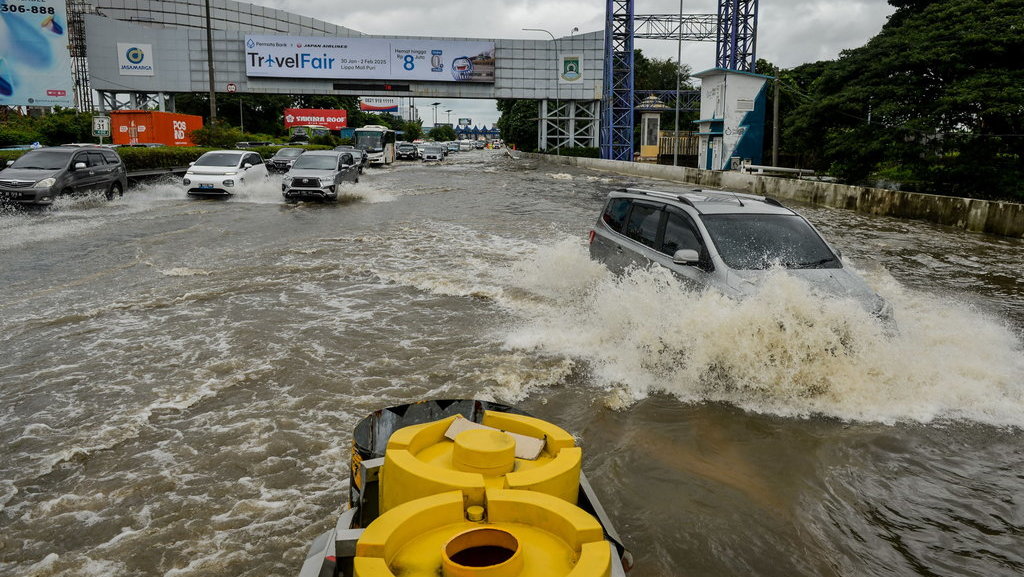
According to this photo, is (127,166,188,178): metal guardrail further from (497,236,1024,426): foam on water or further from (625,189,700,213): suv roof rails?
(497,236,1024,426): foam on water

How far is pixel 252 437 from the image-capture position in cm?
493

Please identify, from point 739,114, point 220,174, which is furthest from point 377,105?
point 220,174

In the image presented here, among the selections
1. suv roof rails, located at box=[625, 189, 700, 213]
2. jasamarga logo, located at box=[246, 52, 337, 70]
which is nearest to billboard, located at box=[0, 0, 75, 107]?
jasamarga logo, located at box=[246, 52, 337, 70]

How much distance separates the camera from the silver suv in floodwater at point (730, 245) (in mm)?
6277

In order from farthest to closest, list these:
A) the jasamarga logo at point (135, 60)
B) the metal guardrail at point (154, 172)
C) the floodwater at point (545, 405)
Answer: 1. the jasamarga logo at point (135, 60)
2. the metal guardrail at point (154, 172)
3. the floodwater at point (545, 405)

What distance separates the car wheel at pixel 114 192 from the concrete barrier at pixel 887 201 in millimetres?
18331

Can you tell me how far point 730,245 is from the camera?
6.74 metres

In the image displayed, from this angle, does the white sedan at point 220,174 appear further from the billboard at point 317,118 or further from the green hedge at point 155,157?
the billboard at point 317,118

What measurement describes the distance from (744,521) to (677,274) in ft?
10.8

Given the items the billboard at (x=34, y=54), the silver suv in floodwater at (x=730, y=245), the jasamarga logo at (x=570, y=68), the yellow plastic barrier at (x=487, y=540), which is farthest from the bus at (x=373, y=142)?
the yellow plastic barrier at (x=487, y=540)

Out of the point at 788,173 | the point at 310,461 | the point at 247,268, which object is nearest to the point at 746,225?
the point at 310,461

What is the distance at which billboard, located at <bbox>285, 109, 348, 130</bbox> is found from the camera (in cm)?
6788

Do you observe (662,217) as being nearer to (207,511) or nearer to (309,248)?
(207,511)

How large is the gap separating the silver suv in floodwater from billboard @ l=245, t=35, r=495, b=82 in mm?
47731
